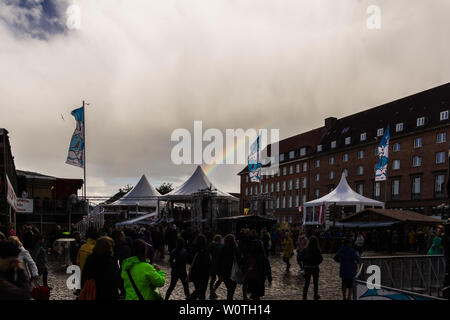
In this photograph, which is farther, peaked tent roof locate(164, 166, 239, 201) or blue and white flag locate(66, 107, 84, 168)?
peaked tent roof locate(164, 166, 239, 201)

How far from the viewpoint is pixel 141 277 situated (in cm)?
571

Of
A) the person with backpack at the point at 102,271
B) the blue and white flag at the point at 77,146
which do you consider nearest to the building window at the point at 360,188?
the blue and white flag at the point at 77,146

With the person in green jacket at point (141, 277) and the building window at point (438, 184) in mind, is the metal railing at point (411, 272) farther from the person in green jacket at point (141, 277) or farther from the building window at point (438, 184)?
the building window at point (438, 184)

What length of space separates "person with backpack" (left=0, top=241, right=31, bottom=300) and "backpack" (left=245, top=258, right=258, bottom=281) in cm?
532

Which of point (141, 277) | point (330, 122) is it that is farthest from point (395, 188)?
point (141, 277)

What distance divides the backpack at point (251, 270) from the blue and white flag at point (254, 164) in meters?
25.7

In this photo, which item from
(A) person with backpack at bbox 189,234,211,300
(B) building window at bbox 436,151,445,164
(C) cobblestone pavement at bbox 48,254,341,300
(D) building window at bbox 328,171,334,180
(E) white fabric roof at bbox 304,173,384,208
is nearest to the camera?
(A) person with backpack at bbox 189,234,211,300

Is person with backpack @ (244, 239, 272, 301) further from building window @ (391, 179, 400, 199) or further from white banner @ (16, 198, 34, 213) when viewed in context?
building window @ (391, 179, 400, 199)

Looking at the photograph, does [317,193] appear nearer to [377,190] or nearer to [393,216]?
[377,190]

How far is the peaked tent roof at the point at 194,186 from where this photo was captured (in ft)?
112

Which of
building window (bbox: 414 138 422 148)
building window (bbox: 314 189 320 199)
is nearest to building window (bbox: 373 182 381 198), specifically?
building window (bbox: 414 138 422 148)

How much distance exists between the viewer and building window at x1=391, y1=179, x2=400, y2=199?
5628 cm
